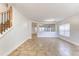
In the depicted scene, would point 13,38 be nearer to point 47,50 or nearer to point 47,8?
point 47,50

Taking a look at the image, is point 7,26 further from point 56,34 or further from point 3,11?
point 56,34

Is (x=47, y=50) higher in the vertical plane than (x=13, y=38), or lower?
lower

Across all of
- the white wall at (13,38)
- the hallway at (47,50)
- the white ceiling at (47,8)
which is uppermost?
the white ceiling at (47,8)

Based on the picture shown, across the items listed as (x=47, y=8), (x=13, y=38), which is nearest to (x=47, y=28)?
(x=47, y=8)

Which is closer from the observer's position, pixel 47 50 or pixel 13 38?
pixel 13 38

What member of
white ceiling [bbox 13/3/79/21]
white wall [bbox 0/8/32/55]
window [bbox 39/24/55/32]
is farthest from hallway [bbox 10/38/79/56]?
window [bbox 39/24/55/32]

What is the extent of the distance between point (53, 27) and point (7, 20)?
10608 millimetres

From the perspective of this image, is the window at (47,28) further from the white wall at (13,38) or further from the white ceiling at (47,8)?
the white wall at (13,38)

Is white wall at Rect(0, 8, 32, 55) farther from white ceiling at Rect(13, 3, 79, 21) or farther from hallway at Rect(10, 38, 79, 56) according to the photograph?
white ceiling at Rect(13, 3, 79, 21)

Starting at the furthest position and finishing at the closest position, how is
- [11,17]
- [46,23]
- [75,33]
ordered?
[46,23] < [75,33] < [11,17]

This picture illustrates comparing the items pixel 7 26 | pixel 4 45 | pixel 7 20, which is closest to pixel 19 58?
pixel 4 45

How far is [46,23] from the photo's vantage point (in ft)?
48.8

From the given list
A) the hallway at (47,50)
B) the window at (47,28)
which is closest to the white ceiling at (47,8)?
the hallway at (47,50)

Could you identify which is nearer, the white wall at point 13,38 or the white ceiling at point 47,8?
the white wall at point 13,38
